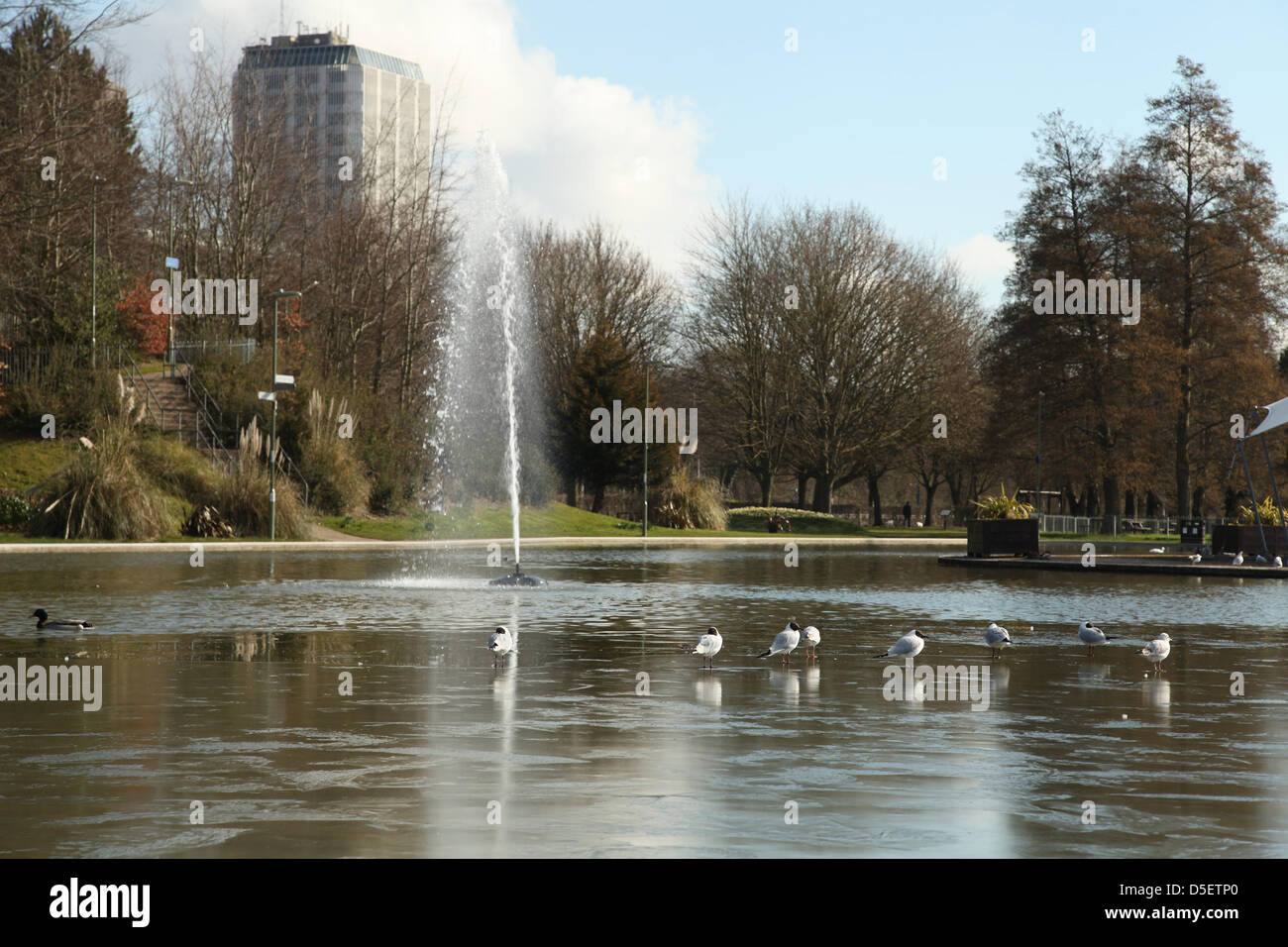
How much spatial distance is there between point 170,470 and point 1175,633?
110ft

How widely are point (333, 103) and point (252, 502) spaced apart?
165 m

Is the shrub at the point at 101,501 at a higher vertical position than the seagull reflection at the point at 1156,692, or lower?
higher

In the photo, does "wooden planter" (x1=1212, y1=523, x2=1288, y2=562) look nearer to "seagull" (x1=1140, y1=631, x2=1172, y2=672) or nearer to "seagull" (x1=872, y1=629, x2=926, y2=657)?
"seagull" (x1=1140, y1=631, x2=1172, y2=672)

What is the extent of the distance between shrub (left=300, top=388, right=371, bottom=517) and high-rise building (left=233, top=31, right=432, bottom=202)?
13.0m

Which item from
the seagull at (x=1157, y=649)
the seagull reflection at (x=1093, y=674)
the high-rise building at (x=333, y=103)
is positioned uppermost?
the high-rise building at (x=333, y=103)

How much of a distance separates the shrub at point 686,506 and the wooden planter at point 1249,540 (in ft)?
91.7

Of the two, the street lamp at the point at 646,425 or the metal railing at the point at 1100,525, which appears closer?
the street lamp at the point at 646,425

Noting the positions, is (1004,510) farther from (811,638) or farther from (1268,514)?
(811,638)

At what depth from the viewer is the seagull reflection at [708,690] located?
10.8 m


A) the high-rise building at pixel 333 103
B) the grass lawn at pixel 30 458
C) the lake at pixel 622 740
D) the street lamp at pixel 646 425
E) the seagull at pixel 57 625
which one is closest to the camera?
the lake at pixel 622 740

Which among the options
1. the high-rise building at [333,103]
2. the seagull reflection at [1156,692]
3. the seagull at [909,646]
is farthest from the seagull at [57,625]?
the high-rise building at [333,103]

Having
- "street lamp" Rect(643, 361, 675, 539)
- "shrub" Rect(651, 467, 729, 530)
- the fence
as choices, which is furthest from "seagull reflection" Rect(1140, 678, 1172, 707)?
the fence

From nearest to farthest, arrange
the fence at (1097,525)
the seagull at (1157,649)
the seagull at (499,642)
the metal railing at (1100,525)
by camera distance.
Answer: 1. the seagull at (1157,649)
2. the seagull at (499,642)
3. the metal railing at (1100,525)
4. the fence at (1097,525)

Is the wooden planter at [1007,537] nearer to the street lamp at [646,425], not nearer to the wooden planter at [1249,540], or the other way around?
the wooden planter at [1249,540]
